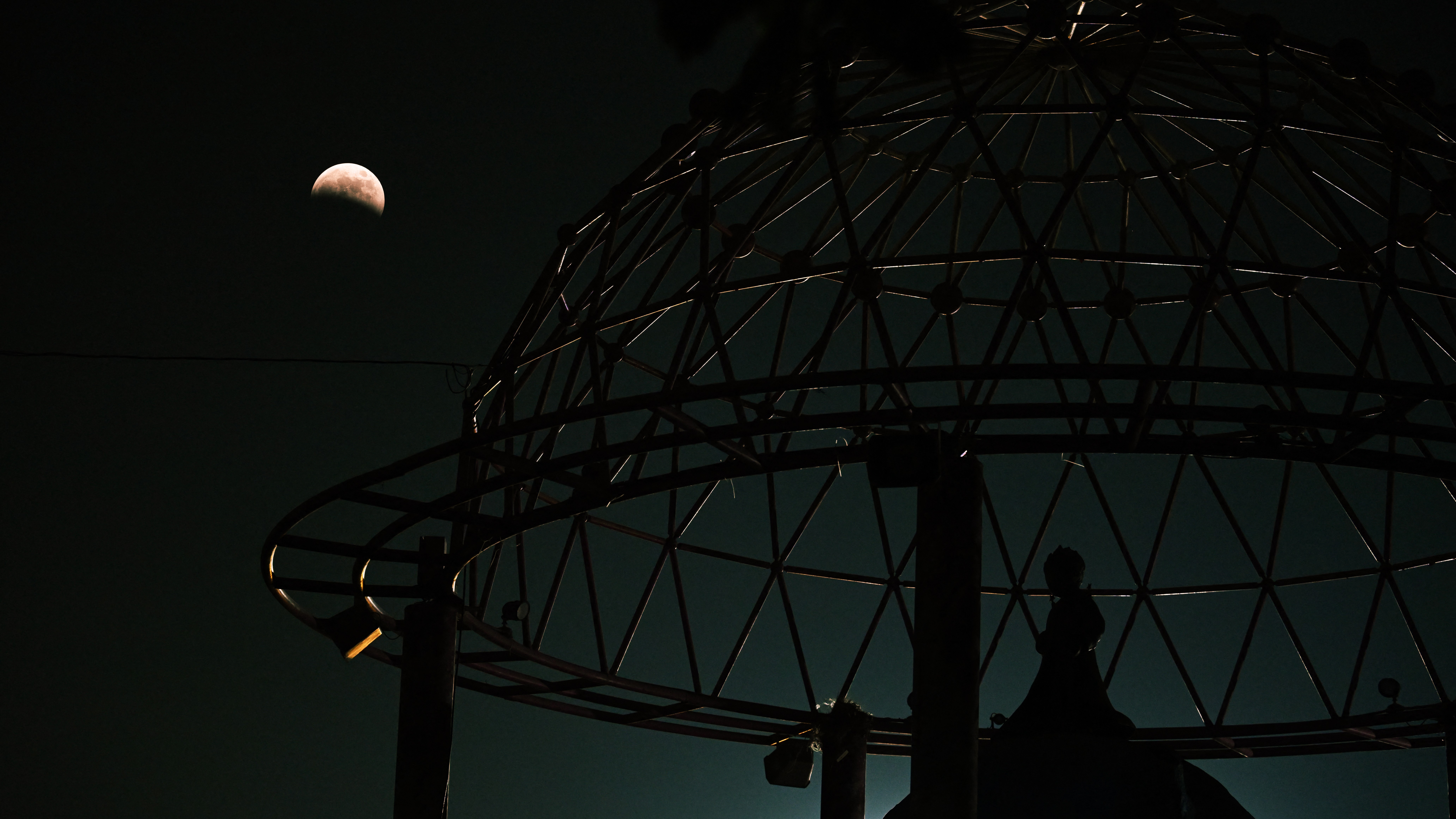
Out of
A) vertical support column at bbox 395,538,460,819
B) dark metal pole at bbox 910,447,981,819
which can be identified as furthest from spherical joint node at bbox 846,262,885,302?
vertical support column at bbox 395,538,460,819

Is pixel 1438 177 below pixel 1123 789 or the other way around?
the other way around

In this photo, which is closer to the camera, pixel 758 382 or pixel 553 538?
pixel 758 382

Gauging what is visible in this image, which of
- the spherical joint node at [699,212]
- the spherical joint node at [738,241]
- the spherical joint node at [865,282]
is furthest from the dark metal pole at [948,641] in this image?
the spherical joint node at [699,212]

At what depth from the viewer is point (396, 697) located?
49438 mm

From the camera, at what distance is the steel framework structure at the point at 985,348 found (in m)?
19.7

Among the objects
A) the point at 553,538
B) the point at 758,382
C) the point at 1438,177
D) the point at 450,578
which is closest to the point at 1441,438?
the point at 758,382

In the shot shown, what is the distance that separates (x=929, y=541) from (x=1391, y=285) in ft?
21.8

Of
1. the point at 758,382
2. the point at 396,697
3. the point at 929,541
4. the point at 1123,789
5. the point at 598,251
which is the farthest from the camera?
the point at 396,697

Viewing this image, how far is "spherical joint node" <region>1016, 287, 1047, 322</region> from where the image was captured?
22.0 m

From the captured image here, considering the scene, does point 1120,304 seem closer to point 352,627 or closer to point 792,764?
point 792,764

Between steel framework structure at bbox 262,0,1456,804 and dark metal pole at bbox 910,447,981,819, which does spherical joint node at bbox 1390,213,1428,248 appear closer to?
steel framework structure at bbox 262,0,1456,804

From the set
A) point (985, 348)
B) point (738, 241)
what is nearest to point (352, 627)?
point (738, 241)

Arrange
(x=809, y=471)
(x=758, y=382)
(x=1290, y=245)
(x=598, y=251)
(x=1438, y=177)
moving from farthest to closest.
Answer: (x=809, y=471) → (x=1290, y=245) → (x=598, y=251) → (x=1438, y=177) → (x=758, y=382)

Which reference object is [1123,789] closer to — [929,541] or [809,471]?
[929,541]
